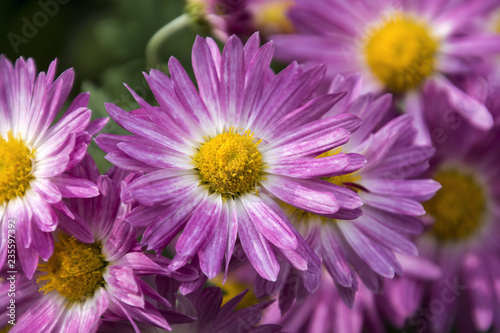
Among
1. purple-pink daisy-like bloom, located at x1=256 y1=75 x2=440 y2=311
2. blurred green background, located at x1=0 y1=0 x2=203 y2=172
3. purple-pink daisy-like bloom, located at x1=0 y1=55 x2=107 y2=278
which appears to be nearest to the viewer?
purple-pink daisy-like bloom, located at x1=0 y1=55 x2=107 y2=278

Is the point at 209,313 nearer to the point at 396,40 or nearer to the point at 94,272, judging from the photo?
the point at 94,272

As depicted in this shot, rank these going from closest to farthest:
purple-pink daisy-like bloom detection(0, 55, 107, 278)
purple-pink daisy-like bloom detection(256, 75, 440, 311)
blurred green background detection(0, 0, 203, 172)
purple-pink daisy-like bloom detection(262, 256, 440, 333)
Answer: purple-pink daisy-like bloom detection(0, 55, 107, 278) < purple-pink daisy-like bloom detection(256, 75, 440, 311) < purple-pink daisy-like bloom detection(262, 256, 440, 333) < blurred green background detection(0, 0, 203, 172)

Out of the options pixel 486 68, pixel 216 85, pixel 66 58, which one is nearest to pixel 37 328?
pixel 216 85

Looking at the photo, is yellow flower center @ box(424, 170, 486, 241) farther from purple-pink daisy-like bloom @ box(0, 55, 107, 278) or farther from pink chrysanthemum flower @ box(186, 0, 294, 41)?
purple-pink daisy-like bloom @ box(0, 55, 107, 278)

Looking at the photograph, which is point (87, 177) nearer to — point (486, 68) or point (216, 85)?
point (216, 85)

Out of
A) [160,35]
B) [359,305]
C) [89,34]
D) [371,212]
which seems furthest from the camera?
[89,34]

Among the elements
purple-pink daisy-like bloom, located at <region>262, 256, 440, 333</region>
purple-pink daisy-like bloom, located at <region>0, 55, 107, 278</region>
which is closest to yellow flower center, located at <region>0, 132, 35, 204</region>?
purple-pink daisy-like bloom, located at <region>0, 55, 107, 278</region>

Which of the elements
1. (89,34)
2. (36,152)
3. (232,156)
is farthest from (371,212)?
(89,34)
